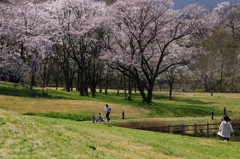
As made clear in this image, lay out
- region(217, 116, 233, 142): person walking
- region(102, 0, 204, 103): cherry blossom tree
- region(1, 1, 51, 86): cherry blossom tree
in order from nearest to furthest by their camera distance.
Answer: region(217, 116, 233, 142): person walking < region(1, 1, 51, 86): cherry blossom tree < region(102, 0, 204, 103): cherry blossom tree

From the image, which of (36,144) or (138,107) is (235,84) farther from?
(36,144)

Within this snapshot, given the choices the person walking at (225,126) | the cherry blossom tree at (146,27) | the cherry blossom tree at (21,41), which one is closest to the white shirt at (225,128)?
the person walking at (225,126)

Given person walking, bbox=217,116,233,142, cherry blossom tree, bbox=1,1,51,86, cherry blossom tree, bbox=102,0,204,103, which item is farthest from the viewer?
cherry blossom tree, bbox=102,0,204,103

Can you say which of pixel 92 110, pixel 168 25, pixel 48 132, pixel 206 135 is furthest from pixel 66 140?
pixel 168 25

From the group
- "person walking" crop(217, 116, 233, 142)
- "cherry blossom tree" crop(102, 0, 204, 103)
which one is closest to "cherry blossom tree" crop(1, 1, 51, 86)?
"cherry blossom tree" crop(102, 0, 204, 103)

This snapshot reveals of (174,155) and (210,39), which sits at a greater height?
(210,39)

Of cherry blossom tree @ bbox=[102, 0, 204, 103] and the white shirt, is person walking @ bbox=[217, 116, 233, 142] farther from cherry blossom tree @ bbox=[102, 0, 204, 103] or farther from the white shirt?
cherry blossom tree @ bbox=[102, 0, 204, 103]

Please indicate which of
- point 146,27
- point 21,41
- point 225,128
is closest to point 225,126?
point 225,128

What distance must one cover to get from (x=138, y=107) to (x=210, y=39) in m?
68.4

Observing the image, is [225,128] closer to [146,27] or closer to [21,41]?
[21,41]

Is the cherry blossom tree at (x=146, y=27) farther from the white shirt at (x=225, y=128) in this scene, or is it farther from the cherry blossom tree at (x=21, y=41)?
the white shirt at (x=225, y=128)

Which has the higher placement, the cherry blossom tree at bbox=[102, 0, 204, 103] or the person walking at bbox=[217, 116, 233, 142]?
the cherry blossom tree at bbox=[102, 0, 204, 103]

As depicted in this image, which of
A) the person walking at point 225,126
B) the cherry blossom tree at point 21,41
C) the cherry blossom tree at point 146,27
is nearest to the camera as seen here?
the person walking at point 225,126

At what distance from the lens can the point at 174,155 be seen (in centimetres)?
1261
